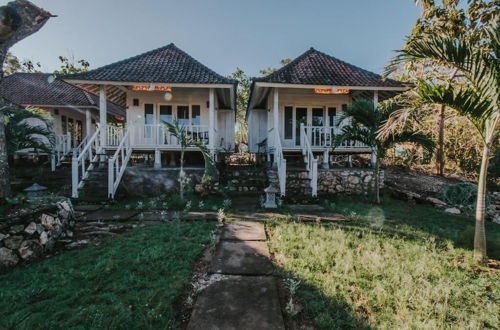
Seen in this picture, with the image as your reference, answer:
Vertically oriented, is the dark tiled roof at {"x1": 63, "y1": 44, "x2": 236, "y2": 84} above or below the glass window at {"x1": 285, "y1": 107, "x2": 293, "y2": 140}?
above

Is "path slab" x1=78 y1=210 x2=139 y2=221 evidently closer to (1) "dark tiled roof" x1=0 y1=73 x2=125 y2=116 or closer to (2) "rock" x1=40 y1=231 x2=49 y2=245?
(2) "rock" x1=40 y1=231 x2=49 y2=245

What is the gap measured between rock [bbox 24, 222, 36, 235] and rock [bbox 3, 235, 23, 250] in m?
0.12

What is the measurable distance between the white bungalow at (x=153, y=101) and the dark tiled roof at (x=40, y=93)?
296cm

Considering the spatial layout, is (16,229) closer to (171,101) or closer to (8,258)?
(8,258)

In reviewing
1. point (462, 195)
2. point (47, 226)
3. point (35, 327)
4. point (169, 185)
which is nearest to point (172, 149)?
point (169, 185)

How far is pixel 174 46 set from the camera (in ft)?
39.2

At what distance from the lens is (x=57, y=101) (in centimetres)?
1360

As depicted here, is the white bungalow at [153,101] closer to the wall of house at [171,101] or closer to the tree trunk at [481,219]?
the wall of house at [171,101]

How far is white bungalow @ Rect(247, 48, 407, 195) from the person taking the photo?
30.3 feet

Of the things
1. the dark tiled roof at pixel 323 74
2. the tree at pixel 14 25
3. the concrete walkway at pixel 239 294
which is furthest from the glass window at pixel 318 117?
the tree at pixel 14 25

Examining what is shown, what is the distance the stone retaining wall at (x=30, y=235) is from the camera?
3.21 metres

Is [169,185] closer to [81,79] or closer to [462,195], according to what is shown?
[81,79]

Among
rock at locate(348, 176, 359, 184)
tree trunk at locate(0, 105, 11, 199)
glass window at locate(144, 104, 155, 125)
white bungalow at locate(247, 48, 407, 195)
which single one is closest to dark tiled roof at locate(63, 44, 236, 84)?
glass window at locate(144, 104, 155, 125)

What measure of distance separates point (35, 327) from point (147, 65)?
10.2 m
